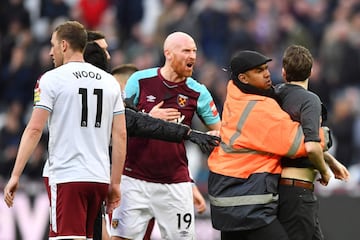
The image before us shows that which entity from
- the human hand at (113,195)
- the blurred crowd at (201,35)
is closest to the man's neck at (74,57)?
the human hand at (113,195)

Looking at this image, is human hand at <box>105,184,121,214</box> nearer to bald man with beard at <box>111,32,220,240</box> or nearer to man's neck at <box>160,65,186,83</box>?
bald man with beard at <box>111,32,220,240</box>

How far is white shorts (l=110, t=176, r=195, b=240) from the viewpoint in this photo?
10.1 metres

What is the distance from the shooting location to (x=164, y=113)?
9906mm

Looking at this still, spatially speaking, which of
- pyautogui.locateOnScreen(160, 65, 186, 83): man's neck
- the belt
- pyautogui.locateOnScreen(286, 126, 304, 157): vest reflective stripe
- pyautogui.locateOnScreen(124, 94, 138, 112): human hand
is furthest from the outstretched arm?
pyautogui.locateOnScreen(286, 126, 304, 157): vest reflective stripe

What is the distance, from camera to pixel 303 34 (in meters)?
18.4

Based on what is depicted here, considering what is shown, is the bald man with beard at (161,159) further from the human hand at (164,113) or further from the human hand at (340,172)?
the human hand at (340,172)

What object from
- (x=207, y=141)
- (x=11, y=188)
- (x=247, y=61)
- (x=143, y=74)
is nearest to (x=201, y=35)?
(x=143, y=74)

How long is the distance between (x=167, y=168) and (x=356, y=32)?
8786mm

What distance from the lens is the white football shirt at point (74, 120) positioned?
8.86m

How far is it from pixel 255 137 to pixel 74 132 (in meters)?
1.44

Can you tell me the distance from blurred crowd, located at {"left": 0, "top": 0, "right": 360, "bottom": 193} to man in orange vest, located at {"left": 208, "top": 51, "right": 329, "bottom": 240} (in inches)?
326

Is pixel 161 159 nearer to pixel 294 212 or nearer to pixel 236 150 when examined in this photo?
pixel 236 150

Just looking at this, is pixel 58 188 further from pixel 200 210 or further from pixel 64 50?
pixel 200 210

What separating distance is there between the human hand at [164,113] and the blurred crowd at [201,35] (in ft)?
23.5
